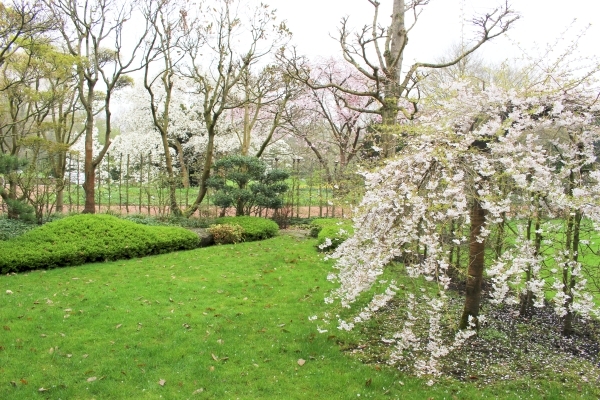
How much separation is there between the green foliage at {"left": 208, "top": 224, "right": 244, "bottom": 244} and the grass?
242 cm

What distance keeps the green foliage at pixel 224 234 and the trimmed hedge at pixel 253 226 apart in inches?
11.4

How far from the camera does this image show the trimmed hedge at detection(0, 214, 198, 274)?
6348 millimetres

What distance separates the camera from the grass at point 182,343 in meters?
3.33

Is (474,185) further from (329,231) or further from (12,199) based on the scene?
(12,199)

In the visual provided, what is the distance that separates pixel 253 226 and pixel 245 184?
1.58m

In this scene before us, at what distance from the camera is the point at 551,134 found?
3.68 metres

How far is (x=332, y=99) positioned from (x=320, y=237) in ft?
20.6

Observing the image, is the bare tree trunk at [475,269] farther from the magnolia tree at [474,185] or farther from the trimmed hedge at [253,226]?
the trimmed hedge at [253,226]

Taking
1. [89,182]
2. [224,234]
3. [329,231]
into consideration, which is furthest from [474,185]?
[89,182]

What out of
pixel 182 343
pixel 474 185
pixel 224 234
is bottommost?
pixel 182 343

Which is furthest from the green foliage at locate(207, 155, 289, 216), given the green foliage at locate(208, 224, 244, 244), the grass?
the grass

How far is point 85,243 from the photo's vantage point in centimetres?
689

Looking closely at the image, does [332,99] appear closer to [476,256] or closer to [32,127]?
[32,127]

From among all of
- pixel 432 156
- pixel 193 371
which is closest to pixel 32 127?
pixel 193 371
